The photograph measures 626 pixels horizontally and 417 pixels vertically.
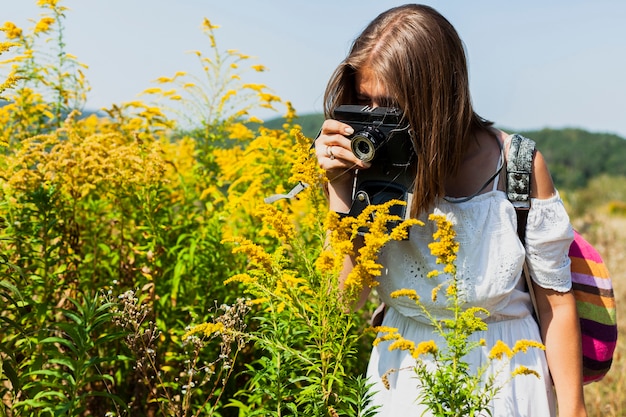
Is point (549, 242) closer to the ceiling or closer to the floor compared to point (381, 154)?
closer to the floor

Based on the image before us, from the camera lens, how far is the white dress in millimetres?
1902

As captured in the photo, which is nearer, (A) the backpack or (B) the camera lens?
(B) the camera lens

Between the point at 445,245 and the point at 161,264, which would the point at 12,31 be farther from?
→ the point at 445,245

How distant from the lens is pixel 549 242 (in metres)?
1.92

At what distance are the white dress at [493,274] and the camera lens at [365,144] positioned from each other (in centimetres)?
27

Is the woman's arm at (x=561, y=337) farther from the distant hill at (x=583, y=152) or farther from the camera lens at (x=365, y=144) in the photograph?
the distant hill at (x=583, y=152)

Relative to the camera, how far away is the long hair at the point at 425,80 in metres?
1.85

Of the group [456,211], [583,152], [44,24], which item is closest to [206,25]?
[44,24]

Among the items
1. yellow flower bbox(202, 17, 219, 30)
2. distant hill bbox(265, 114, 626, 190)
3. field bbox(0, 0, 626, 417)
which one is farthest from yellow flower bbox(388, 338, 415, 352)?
distant hill bbox(265, 114, 626, 190)

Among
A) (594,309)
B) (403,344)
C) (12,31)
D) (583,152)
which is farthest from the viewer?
(583,152)

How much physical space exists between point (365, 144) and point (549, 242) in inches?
23.3

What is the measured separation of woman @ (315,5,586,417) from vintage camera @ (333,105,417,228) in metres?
0.03

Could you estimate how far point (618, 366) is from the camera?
4.58 metres

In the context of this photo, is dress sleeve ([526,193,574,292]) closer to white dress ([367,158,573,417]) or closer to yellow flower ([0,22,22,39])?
white dress ([367,158,573,417])
